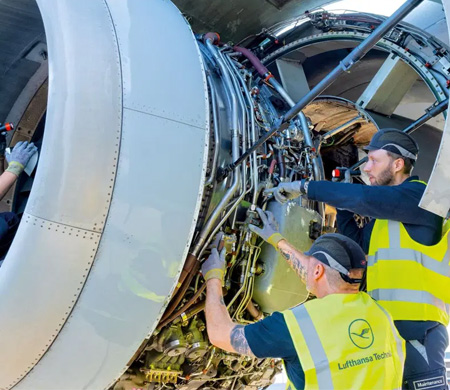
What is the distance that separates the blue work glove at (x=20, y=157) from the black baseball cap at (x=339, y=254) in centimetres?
203

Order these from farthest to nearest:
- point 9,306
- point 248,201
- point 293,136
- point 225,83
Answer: point 293,136
point 225,83
point 248,201
point 9,306

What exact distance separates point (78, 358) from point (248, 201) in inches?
59.2

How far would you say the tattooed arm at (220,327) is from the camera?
2.39 m

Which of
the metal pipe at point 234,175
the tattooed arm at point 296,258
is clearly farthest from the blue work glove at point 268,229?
the metal pipe at point 234,175

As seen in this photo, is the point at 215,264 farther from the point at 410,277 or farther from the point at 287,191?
the point at 410,277

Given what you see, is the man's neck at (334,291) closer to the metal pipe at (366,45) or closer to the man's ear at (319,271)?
the man's ear at (319,271)

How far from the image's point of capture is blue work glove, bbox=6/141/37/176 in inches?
135

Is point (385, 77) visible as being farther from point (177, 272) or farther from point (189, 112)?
point (177, 272)

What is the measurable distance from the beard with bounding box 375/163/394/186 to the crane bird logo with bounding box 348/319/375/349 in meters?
1.22

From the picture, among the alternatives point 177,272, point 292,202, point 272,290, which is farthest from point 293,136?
point 177,272

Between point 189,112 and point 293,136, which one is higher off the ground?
point 293,136

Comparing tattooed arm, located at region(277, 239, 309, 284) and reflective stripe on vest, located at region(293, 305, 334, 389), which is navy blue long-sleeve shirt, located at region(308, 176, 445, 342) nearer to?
tattooed arm, located at region(277, 239, 309, 284)

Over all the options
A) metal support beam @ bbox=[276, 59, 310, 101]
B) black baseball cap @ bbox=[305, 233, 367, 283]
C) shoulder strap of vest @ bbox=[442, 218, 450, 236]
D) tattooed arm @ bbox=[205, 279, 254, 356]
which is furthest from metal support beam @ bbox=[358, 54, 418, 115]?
tattooed arm @ bbox=[205, 279, 254, 356]

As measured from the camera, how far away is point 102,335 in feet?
9.07
